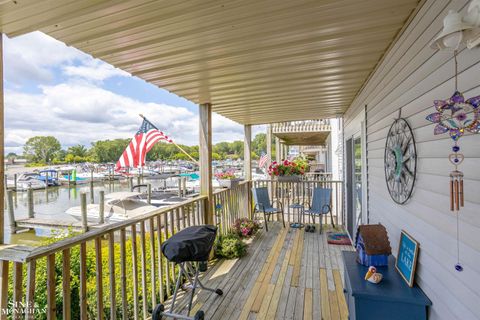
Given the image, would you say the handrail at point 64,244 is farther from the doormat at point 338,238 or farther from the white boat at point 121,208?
the white boat at point 121,208

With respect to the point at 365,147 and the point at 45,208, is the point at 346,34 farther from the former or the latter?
the point at 45,208

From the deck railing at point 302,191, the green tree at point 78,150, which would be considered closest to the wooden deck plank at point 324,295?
the deck railing at point 302,191

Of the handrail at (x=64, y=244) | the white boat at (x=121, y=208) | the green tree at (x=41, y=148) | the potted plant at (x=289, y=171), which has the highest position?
the green tree at (x=41, y=148)

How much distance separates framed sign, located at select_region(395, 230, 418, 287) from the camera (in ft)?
5.43

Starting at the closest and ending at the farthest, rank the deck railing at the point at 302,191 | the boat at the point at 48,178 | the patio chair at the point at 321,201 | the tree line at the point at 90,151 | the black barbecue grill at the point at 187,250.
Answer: the black barbecue grill at the point at 187,250 < the patio chair at the point at 321,201 < the deck railing at the point at 302,191 < the boat at the point at 48,178 < the tree line at the point at 90,151

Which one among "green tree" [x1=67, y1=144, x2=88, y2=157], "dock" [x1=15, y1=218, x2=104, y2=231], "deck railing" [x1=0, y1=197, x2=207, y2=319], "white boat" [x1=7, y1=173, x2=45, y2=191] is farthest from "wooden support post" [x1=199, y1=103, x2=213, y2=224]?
"green tree" [x1=67, y1=144, x2=88, y2=157]

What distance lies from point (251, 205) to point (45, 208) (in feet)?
49.6

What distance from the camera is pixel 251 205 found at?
5.96m

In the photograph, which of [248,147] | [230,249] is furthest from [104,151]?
[230,249]

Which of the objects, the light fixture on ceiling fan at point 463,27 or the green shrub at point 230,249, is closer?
the light fixture on ceiling fan at point 463,27

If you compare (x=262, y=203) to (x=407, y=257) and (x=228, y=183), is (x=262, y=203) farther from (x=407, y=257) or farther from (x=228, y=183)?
(x=407, y=257)

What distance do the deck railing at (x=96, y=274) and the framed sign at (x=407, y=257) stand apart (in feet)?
7.38

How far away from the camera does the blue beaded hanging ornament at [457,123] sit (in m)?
1.04

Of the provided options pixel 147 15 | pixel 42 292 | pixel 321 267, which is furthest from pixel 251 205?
pixel 147 15
